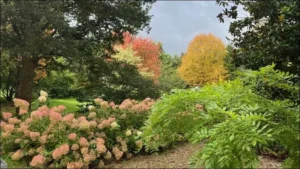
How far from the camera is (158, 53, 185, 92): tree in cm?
2046

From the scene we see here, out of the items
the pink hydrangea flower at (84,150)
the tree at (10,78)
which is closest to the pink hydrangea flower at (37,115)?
the pink hydrangea flower at (84,150)

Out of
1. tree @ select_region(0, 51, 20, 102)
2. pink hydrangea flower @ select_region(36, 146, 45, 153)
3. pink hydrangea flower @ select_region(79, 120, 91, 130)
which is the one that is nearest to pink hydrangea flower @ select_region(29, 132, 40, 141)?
pink hydrangea flower @ select_region(36, 146, 45, 153)

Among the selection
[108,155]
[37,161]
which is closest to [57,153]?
[37,161]

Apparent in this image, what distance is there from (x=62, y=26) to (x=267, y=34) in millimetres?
5530

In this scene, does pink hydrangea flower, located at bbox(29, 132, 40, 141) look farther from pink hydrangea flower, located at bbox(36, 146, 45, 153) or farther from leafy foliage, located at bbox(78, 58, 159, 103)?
leafy foliage, located at bbox(78, 58, 159, 103)

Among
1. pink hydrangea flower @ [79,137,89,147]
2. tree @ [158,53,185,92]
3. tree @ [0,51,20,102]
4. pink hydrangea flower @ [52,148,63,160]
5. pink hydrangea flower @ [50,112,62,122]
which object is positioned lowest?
pink hydrangea flower @ [52,148,63,160]

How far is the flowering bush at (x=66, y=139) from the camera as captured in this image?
4.24 metres

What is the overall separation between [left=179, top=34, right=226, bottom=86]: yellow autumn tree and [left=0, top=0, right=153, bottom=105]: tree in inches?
489

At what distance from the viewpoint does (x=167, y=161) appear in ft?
15.0

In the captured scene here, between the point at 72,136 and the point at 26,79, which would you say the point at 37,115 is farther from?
the point at 26,79

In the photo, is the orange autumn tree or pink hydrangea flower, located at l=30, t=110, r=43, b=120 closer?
pink hydrangea flower, located at l=30, t=110, r=43, b=120

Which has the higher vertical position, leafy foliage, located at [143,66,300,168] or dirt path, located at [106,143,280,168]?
leafy foliage, located at [143,66,300,168]

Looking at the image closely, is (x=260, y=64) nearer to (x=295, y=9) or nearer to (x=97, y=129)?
(x=295, y=9)

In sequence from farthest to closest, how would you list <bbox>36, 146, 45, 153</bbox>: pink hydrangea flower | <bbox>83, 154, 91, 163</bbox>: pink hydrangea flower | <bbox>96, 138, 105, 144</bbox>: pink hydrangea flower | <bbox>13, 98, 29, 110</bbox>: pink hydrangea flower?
<bbox>13, 98, 29, 110</bbox>: pink hydrangea flower → <bbox>96, 138, 105, 144</bbox>: pink hydrangea flower → <bbox>36, 146, 45, 153</bbox>: pink hydrangea flower → <bbox>83, 154, 91, 163</bbox>: pink hydrangea flower
